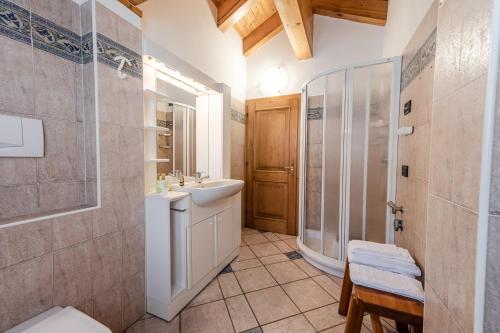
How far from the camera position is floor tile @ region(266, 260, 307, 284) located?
1995 mm

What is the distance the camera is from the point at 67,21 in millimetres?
1197

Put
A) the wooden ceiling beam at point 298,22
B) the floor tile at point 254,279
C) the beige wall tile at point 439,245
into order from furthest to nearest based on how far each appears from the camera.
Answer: the wooden ceiling beam at point 298,22, the floor tile at point 254,279, the beige wall tile at point 439,245

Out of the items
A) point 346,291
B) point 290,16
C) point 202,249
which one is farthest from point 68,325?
point 290,16

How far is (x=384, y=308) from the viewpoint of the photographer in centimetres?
100

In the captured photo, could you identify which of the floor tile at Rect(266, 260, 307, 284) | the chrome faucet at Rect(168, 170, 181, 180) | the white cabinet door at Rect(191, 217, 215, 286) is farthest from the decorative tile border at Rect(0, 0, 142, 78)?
the floor tile at Rect(266, 260, 307, 284)

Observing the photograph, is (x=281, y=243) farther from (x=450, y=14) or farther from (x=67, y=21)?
(x=67, y=21)

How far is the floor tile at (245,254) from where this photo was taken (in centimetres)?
238

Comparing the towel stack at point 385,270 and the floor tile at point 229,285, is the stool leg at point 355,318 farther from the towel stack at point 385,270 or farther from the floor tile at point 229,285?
the floor tile at point 229,285

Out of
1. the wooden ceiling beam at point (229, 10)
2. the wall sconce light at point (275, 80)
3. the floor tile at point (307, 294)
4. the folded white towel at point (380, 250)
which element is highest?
the wooden ceiling beam at point (229, 10)

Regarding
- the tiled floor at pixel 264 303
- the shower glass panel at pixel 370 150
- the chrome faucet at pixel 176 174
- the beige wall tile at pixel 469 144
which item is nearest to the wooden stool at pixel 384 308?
the tiled floor at pixel 264 303

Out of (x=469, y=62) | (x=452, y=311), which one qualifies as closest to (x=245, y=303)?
(x=452, y=311)

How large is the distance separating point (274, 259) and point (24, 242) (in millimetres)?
2005

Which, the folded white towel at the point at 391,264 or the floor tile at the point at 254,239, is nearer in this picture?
the folded white towel at the point at 391,264

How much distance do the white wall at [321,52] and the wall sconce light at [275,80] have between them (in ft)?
0.20
